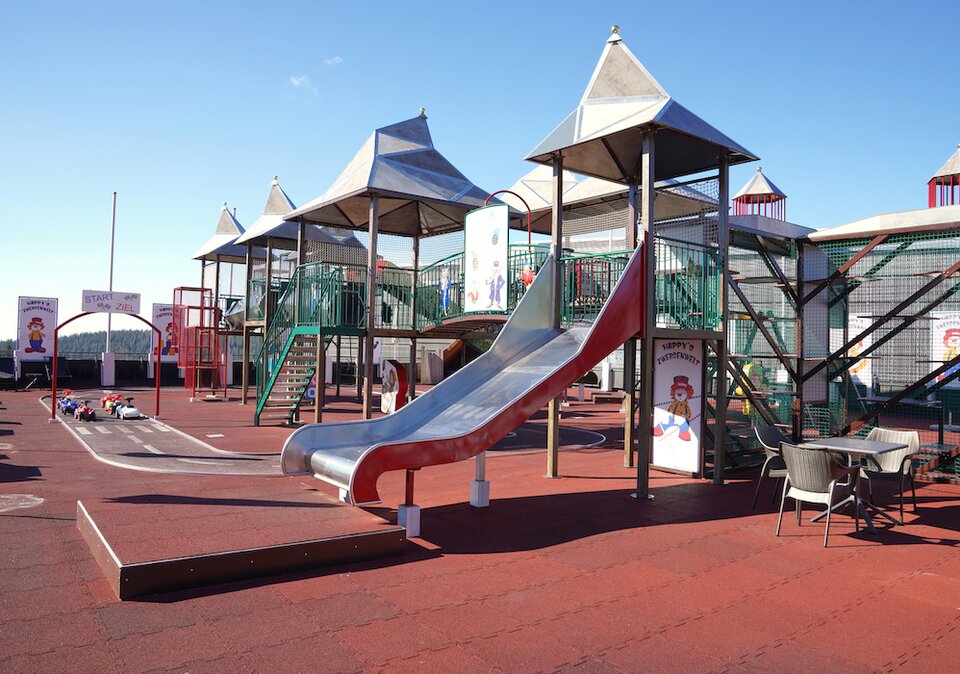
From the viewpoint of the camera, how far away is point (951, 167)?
24.0 meters

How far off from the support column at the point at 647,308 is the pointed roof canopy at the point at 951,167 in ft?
65.6

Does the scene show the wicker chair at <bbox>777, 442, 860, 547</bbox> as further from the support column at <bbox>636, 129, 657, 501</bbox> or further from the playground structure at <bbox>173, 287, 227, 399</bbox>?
the playground structure at <bbox>173, 287, 227, 399</bbox>

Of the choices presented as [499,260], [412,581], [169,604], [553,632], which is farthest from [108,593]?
[499,260]

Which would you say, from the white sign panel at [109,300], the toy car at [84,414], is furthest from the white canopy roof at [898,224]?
the white sign panel at [109,300]

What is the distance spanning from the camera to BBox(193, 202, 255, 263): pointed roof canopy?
24031 mm

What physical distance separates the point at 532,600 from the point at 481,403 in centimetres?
364

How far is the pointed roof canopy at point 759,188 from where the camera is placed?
3034 cm

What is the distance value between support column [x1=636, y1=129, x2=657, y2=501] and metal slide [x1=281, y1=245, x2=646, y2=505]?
135 millimetres

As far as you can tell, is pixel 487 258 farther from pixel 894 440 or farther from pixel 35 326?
pixel 35 326

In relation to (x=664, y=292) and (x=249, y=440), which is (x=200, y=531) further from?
(x=249, y=440)

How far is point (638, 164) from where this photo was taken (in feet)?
38.5

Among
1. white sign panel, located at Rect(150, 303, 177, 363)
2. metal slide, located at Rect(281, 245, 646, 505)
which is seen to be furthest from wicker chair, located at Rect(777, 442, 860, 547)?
white sign panel, located at Rect(150, 303, 177, 363)

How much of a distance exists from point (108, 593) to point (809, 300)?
499 inches

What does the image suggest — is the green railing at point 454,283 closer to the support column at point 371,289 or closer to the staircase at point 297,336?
the support column at point 371,289
